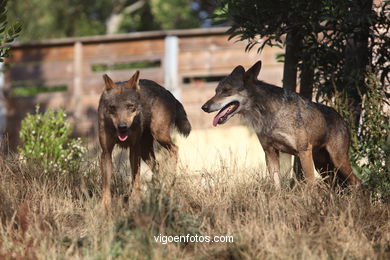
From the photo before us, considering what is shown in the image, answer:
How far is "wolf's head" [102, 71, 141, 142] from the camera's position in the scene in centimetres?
755

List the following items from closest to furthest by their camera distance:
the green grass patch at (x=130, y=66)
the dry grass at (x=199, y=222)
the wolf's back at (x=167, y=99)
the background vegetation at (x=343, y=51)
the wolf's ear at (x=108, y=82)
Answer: the dry grass at (x=199, y=222) → the wolf's ear at (x=108, y=82) → the background vegetation at (x=343, y=51) → the wolf's back at (x=167, y=99) → the green grass patch at (x=130, y=66)

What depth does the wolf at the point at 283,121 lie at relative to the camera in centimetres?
805

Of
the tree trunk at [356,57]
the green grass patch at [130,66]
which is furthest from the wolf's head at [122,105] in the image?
the green grass patch at [130,66]

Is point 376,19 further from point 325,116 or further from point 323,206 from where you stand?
point 323,206

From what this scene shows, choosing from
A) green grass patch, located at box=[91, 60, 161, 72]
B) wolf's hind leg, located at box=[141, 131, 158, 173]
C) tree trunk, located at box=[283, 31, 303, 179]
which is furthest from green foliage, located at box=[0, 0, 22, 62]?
green grass patch, located at box=[91, 60, 161, 72]

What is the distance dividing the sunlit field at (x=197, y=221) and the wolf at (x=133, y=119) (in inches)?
15.2

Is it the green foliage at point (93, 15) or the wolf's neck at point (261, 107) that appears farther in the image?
the green foliage at point (93, 15)

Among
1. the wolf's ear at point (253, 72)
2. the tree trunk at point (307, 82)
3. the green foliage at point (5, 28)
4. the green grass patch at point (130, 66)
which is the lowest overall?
the tree trunk at point (307, 82)

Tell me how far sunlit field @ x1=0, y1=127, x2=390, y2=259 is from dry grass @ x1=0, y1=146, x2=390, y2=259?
0.01 metres

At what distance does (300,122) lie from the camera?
8.16 meters

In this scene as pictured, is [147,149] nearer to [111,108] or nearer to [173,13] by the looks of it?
[111,108]

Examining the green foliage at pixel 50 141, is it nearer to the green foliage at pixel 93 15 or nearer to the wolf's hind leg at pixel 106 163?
the wolf's hind leg at pixel 106 163

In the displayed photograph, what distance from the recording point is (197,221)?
650cm

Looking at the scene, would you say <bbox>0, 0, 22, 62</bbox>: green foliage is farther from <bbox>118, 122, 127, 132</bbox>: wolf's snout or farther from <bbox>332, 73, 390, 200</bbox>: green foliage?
<bbox>332, 73, 390, 200</bbox>: green foliage
